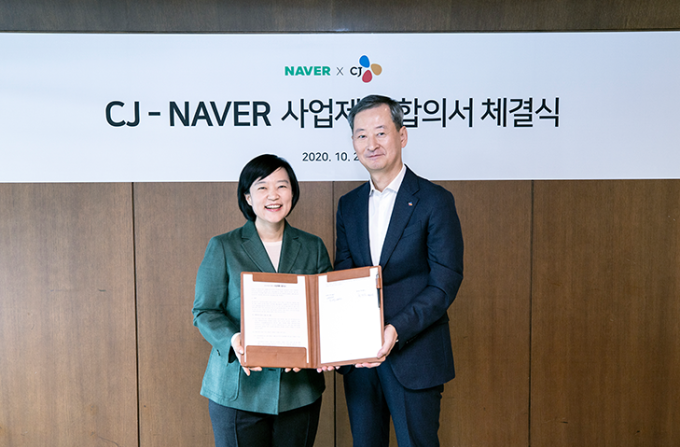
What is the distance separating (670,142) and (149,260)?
324 centimetres

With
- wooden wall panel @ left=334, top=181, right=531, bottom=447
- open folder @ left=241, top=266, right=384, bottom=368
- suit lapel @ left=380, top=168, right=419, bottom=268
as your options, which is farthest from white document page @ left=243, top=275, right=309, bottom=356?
wooden wall panel @ left=334, top=181, right=531, bottom=447

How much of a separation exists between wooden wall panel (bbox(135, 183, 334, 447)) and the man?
875 mm

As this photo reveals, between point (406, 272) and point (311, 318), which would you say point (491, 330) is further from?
point (311, 318)

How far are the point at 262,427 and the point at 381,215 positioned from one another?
0.95 m

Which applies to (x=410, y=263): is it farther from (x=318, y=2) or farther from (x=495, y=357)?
(x=318, y=2)

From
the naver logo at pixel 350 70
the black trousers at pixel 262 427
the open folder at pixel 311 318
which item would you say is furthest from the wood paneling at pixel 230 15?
the black trousers at pixel 262 427

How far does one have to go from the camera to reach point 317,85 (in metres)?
2.51

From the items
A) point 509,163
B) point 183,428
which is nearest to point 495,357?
point 509,163

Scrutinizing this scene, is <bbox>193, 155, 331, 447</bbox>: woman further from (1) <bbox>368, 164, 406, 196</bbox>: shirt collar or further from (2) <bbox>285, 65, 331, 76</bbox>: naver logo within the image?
(2) <bbox>285, 65, 331, 76</bbox>: naver logo

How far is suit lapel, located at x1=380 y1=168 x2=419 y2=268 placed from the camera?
1.67m

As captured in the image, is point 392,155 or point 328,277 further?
point 392,155

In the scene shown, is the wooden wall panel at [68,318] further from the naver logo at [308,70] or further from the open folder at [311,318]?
the open folder at [311,318]

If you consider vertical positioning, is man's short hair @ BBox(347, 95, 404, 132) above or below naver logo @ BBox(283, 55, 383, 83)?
below

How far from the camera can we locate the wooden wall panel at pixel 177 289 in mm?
2562
